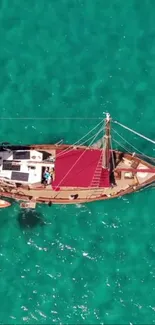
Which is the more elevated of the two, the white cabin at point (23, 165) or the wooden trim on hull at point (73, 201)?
the white cabin at point (23, 165)

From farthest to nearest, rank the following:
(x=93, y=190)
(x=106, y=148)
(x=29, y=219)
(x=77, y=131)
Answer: (x=77, y=131), (x=29, y=219), (x=93, y=190), (x=106, y=148)

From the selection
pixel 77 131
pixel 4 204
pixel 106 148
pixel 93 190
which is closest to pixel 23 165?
pixel 4 204

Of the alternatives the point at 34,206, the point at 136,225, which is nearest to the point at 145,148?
the point at 136,225

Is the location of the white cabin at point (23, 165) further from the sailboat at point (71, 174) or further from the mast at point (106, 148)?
the mast at point (106, 148)

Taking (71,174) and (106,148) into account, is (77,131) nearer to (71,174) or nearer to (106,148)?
(71,174)

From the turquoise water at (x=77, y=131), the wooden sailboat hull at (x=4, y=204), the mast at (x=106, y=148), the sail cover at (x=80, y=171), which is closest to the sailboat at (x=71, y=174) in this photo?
the sail cover at (x=80, y=171)

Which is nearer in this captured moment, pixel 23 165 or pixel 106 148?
pixel 106 148

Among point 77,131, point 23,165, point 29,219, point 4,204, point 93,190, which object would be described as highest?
point 77,131
